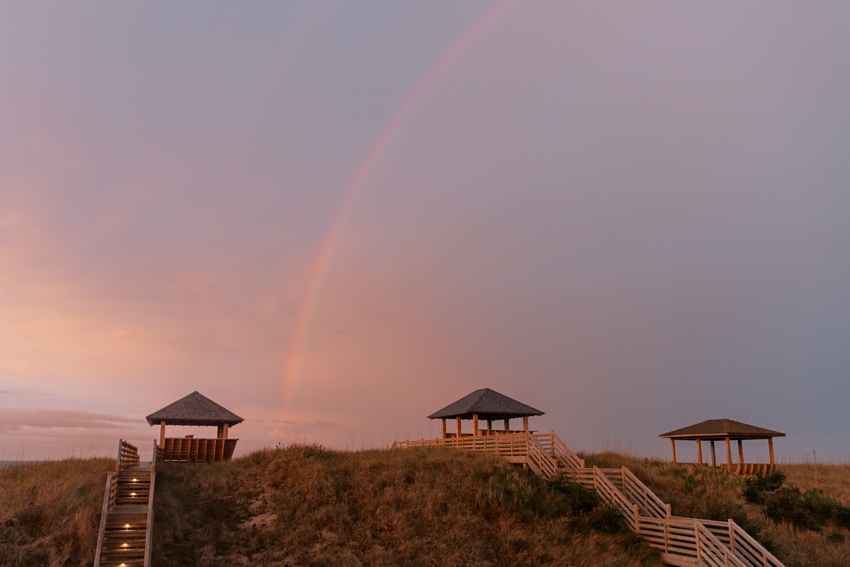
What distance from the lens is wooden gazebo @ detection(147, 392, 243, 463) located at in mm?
32688

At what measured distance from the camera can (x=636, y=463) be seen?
1468 inches

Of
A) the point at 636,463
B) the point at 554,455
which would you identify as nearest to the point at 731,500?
the point at 636,463

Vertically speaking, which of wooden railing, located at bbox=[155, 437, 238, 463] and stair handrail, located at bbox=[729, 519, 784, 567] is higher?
wooden railing, located at bbox=[155, 437, 238, 463]

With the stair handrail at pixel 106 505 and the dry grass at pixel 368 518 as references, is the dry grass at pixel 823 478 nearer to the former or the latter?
the dry grass at pixel 368 518

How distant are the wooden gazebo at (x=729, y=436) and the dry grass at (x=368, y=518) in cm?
1753

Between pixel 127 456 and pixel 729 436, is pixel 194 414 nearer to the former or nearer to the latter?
pixel 127 456

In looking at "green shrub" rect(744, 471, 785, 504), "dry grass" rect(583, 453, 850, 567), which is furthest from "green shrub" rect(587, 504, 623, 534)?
"green shrub" rect(744, 471, 785, 504)

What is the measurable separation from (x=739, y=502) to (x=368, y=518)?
66.4ft

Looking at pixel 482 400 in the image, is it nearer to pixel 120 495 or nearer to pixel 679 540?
pixel 679 540

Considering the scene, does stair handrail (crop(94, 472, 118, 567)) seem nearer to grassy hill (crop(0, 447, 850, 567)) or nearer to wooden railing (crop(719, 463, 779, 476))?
grassy hill (crop(0, 447, 850, 567))

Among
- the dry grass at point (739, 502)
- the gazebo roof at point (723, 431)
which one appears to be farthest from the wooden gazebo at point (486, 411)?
the gazebo roof at point (723, 431)

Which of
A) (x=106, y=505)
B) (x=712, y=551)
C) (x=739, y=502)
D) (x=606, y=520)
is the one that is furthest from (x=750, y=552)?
(x=106, y=505)

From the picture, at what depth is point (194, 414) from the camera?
3519 cm

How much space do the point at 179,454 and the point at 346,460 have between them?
31.0ft
